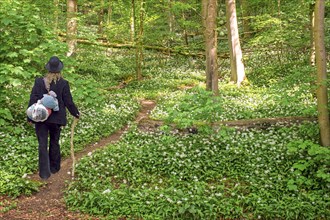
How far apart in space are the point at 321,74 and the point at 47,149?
7.17 m

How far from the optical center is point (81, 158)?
9.81 metres

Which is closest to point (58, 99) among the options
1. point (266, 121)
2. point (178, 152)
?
point (178, 152)

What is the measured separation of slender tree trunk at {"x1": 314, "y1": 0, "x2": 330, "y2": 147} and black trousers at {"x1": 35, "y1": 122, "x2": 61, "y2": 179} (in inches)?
265

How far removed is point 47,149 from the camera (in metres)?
7.27

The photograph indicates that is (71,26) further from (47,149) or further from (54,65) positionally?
(47,149)

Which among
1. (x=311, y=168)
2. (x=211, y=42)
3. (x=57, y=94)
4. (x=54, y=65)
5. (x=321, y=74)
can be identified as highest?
(x=211, y=42)

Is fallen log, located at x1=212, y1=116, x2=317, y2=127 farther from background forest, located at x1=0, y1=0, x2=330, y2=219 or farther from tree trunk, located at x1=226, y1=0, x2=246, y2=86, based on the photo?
tree trunk, located at x1=226, y1=0, x2=246, y2=86

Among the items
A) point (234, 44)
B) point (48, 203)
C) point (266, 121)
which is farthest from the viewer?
point (234, 44)

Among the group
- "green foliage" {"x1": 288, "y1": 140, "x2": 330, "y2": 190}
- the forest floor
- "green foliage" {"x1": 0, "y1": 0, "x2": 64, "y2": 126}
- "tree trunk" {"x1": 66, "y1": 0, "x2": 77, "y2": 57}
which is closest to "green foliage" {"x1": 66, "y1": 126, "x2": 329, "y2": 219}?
"green foliage" {"x1": 288, "y1": 140, "x2": 330, "y2": 190}

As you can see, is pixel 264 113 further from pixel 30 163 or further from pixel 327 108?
pixel 30 163

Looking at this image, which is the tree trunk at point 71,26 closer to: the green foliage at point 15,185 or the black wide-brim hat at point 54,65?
the green foliage at point 15,185

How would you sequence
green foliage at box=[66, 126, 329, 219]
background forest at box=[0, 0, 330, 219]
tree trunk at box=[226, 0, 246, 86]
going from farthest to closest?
tree trunk at box=[226, 0, 246, 86] < background forest at box=[0, 0, 330, 219] < green foliage at box=[66, 126, 329, 219]

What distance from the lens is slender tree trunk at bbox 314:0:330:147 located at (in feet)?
29.0

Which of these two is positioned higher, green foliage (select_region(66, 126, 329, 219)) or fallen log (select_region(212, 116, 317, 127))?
fallen log (select_region(212, 116, 317, 127))
